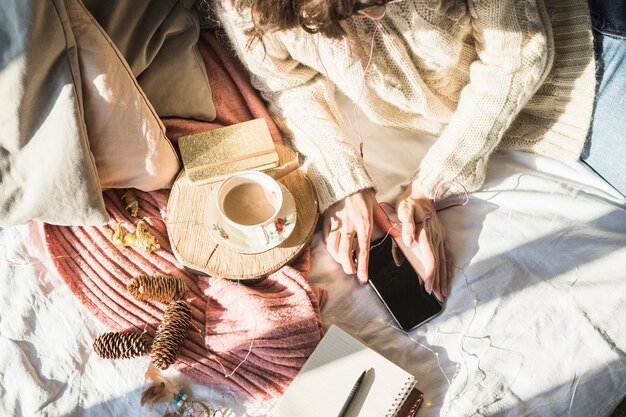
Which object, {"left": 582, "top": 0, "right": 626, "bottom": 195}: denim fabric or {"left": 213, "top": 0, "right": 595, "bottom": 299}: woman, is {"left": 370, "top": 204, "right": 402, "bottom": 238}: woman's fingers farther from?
{"left": 582, "top": 0, "right": 626, "bottom": 195}: denim fabric

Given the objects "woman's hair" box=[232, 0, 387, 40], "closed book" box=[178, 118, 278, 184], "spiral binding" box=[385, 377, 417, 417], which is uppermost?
"woman's hair" box=[232, 0, 387, 40]

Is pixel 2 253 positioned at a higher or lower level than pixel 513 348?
Result: higher

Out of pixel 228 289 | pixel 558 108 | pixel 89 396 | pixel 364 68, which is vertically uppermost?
pixel 364 68

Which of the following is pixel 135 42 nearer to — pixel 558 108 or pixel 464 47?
pixel 464 47

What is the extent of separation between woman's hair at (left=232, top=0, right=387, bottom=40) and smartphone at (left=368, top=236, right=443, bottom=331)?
0.43 meters

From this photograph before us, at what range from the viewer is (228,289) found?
84 centimetres

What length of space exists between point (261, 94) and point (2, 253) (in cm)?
56

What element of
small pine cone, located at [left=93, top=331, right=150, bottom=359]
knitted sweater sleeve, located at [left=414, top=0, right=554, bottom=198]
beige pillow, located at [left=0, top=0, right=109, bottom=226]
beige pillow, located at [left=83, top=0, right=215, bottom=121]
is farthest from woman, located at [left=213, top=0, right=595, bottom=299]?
small pine cone, located at [left=93, top=331, right=150, bottom=359]

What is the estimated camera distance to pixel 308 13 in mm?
570

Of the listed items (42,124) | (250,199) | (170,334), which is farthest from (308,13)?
(170,334)

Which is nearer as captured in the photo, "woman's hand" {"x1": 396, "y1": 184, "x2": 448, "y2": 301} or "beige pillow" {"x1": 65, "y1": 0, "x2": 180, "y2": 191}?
"beige pillow" {"x1": 65, "y1": 0, "x2": 180, "y2": 191}

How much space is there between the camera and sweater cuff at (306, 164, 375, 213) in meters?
0.85

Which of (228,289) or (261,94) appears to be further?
(261,94)

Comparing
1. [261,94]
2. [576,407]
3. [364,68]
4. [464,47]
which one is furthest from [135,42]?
[576,407]
